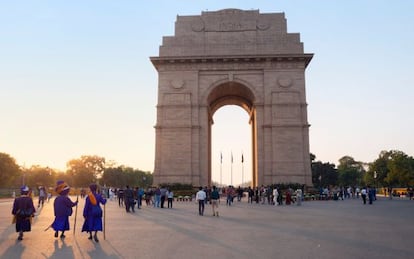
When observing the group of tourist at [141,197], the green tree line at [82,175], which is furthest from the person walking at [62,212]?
the green tree line at [82,175]

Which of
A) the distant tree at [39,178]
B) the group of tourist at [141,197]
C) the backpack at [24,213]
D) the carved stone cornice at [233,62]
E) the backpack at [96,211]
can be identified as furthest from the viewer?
the distant tree at [39,178]

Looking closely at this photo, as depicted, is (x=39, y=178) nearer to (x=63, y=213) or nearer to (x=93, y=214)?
(x=63, y=213)

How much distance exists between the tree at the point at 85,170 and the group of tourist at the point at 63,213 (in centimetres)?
9936

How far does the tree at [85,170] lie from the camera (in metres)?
109

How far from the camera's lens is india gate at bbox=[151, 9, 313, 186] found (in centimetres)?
3906

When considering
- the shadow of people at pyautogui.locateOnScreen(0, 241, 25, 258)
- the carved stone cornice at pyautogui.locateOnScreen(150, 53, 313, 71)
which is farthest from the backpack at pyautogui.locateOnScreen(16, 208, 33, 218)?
the carved stone cornice at pyautogui.locateOnScreen(150, 53, 313, 71)

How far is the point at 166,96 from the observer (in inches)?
1615

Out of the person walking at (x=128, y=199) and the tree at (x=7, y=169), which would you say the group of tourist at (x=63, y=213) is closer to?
the person walking at (x=128, y=199)

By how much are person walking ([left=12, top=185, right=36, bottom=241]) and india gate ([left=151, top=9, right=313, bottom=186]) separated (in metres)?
26.6

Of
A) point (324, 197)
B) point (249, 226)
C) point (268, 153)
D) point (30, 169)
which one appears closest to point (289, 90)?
point (268, 153)

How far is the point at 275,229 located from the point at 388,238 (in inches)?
143

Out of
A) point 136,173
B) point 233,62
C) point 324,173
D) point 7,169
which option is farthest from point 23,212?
point 136,173

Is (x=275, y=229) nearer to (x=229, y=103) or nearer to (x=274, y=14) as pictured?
(x=274, y=14)

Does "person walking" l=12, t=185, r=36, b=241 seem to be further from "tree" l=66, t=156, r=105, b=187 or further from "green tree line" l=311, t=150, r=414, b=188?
"tree" l=66, t=156, r=105, b=187
